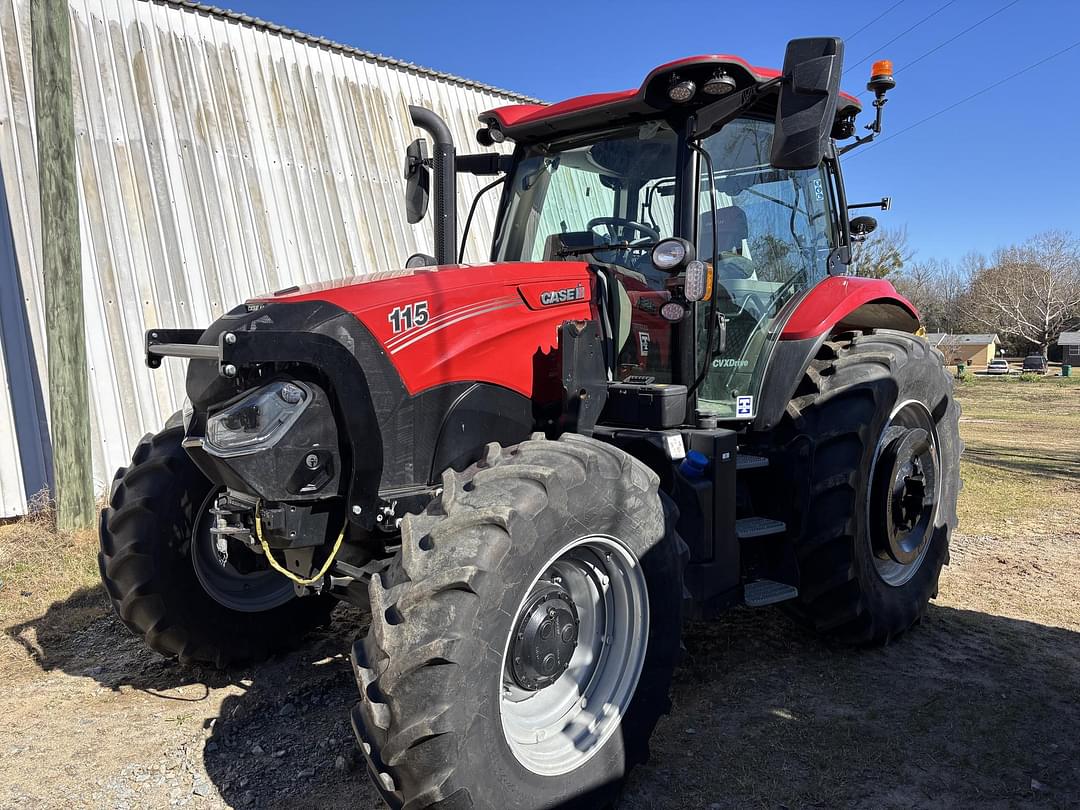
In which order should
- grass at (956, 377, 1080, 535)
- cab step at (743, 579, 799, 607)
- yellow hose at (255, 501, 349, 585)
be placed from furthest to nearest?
grass at (956, 377, 1080, 535) → cab step at (743, 579, 799, 607) → yellow hose at (255, 501, 349, 585)

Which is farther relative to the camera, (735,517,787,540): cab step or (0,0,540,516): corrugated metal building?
(0,0,540,516): corrugated metal building

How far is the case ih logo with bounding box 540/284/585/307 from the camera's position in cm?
323

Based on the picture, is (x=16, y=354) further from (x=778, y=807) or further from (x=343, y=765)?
(x=778, y=807)

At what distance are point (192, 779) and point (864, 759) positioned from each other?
2417 millimetres

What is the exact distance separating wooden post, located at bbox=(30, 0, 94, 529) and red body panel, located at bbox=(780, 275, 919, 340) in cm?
511

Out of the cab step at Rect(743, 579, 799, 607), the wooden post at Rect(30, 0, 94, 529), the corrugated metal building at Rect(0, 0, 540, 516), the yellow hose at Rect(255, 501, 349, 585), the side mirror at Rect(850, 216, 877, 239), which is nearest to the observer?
the yellow hose at Rect(255, 501, 349, 585)

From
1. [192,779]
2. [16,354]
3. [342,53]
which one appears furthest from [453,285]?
[342,53]

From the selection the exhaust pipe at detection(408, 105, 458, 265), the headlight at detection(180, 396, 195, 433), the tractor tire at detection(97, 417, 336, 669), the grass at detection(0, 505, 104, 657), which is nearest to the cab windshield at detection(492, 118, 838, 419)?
the exhaust pipe at detection(408, 105, 458, 265)

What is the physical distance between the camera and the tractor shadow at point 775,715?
283cm

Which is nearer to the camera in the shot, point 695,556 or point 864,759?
point 864,759

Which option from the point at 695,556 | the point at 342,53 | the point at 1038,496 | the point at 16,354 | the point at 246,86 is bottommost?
the point at 1038,496

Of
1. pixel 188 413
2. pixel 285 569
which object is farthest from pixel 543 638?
pixel 188 413

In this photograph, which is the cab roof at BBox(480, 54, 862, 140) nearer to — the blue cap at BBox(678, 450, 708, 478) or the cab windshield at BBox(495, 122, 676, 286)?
the cab windshield at BBox(495, 122, 676, 286)

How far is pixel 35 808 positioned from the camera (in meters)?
2.78
